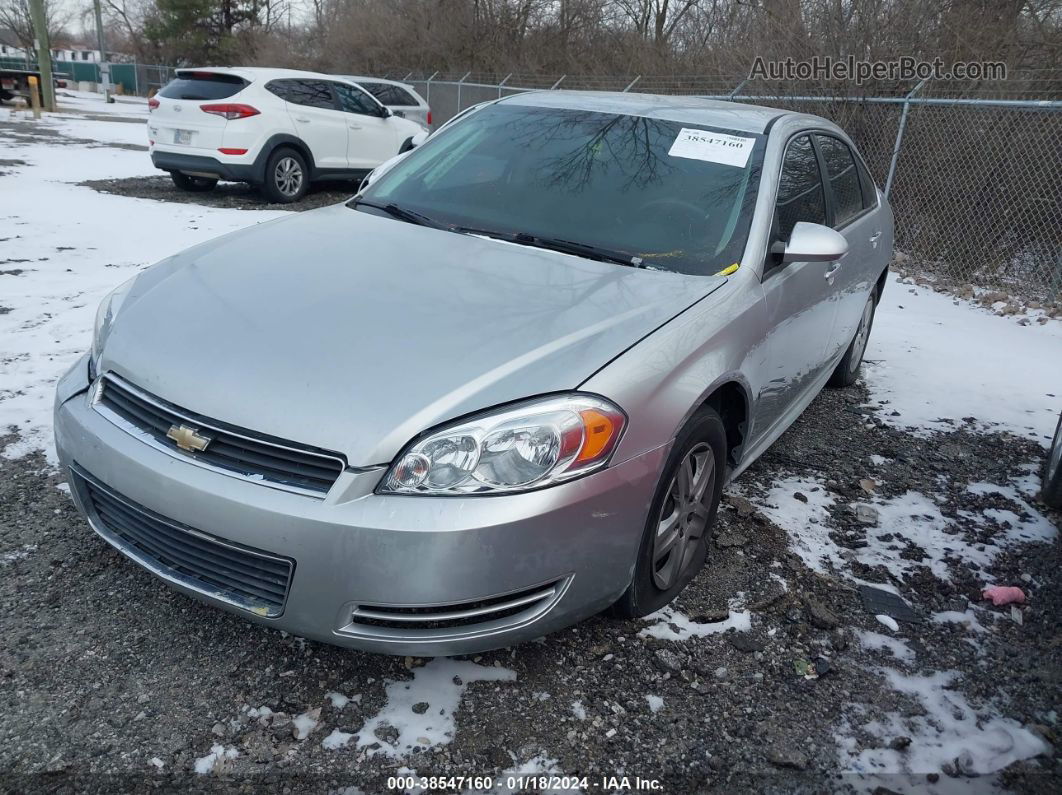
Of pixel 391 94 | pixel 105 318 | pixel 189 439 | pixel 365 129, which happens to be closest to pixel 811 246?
pixel 189 439

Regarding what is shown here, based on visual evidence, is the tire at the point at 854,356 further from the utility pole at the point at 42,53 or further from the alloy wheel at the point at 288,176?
the utility pole at the point at 42,53

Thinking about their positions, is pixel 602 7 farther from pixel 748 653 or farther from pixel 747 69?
pixel 748 653

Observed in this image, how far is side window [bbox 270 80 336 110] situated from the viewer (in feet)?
34.3

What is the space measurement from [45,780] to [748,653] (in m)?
2.00

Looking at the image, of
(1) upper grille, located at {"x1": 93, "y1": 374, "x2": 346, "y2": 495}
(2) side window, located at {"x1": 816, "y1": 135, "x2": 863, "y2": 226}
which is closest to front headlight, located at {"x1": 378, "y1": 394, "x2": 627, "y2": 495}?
(1) upper grille, located at {"x1": 93, "y1": 374, "x2": 346, "y2": 495}

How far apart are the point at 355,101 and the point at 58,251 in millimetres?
5544

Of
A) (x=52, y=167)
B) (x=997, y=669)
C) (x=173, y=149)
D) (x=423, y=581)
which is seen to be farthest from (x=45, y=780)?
(x=52, y=167)

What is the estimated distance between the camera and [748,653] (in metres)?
2.67

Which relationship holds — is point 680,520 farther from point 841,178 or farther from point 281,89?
point 281,89

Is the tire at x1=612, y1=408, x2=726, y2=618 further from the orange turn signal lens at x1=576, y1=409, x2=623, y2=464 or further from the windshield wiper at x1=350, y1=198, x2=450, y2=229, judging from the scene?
the windshield wiper at x1=350, y1=198, x2=450, y2=229

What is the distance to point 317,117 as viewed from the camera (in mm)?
10711

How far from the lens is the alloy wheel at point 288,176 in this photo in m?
10.4

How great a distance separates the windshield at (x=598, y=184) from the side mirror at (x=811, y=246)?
185 millimetres

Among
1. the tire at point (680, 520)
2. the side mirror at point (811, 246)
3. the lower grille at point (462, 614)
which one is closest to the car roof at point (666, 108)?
the side mirror at point (811, 246)
